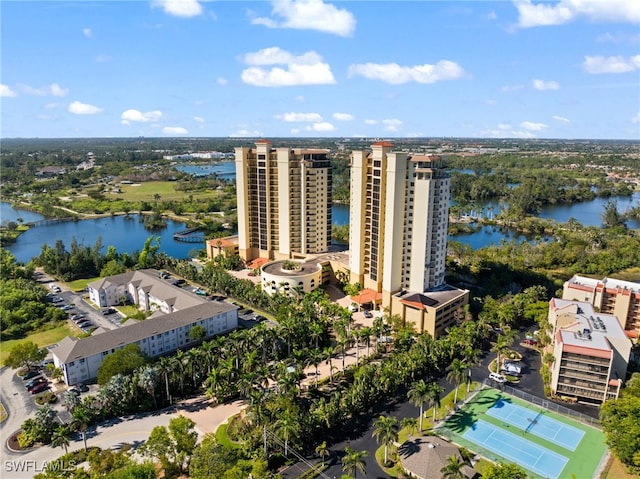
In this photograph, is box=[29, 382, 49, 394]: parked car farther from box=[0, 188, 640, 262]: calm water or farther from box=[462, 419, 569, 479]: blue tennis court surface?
box=[0, 188, 640, 262]: calm water

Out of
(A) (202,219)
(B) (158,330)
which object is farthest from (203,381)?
(A) (202,219)

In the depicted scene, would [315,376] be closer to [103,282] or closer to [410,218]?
[410,218]

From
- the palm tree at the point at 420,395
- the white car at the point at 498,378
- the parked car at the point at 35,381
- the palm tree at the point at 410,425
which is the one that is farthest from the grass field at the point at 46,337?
the white car at the point at 498,378

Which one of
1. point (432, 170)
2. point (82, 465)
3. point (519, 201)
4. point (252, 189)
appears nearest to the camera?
point (82, 465)

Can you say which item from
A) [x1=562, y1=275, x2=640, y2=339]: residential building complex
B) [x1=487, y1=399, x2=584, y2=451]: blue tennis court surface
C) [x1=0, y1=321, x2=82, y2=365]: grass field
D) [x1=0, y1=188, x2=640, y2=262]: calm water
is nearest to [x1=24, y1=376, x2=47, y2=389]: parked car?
[x1=0, y1=321, x2=82, y2=365]: grass field

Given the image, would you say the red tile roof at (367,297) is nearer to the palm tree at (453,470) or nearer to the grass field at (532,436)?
the grass field at (532,436)
